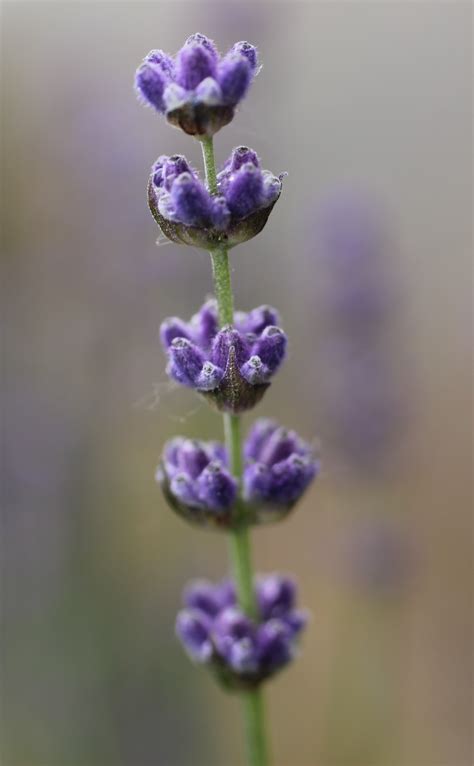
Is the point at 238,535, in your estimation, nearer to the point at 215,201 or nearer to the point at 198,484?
the point at 198,484

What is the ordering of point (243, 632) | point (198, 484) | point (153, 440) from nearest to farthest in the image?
point (198, 484) < point (243, 632) < point (153, 440)

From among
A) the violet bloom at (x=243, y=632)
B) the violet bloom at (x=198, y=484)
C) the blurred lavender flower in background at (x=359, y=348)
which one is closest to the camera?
the violet bloom at (x=198, y=484)

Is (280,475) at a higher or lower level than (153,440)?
lower

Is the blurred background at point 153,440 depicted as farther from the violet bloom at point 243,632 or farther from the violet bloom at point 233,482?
the violet bloom at point 233,482

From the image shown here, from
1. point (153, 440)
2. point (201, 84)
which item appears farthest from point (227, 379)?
point (153, 440)

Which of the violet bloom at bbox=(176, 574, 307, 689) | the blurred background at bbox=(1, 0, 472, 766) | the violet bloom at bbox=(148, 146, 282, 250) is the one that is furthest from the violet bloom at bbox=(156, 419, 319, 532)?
the blurred background at bbox=(1, 0, 472, 766)

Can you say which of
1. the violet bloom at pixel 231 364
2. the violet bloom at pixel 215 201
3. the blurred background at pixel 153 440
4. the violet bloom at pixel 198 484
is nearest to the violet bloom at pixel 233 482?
the violet bloom at pixel 198 484
